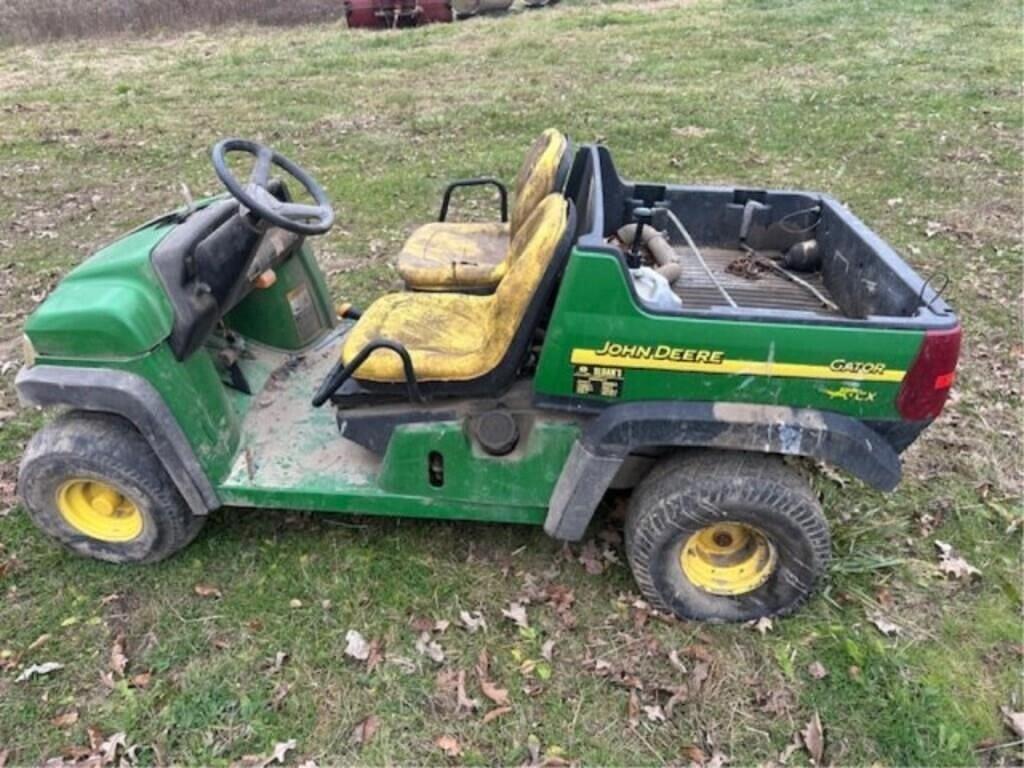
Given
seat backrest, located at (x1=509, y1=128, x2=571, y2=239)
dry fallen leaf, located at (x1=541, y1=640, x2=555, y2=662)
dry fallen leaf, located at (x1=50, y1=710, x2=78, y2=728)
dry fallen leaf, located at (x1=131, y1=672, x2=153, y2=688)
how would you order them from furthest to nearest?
1. seat backrest, located at (x1=509, y1=128, x2=571, y2=239)
2. dry fallen leaf, located at (x1=541, y1=640, x2=555, y2=662)
3. dry fallen leaf, located at (x1=131, y1=672, x2=153, y2=688)
4. dry fallen leaf, located at (x1=50, y1=710, x2=78, y2=728)

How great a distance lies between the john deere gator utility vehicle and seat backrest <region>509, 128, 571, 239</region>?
27 mm

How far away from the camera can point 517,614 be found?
9.77ft

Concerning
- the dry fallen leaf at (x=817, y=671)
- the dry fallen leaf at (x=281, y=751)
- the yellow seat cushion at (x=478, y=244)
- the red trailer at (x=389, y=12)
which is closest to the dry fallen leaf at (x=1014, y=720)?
the dry fallen leaf at (x=817, y=671)

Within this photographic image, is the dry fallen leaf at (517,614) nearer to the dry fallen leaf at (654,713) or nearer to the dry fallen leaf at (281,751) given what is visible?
the dry fallen leaf at (654,713)

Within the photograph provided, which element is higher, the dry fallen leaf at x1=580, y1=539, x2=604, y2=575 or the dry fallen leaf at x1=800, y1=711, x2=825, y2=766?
the dry fallen leaf at x1=580, y1=539, x2=604, y2=575

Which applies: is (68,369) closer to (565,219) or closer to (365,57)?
(565,219)

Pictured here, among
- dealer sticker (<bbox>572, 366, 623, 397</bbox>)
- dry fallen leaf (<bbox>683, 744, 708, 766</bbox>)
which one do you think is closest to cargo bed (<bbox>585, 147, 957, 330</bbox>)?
dealer sticker (<bbox>572, 366, 623, 397</bbox>)

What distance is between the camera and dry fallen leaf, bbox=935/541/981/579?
3.15m

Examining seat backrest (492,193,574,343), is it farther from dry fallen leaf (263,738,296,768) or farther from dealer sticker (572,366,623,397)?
dry fallen leaf (263,738,296,768)

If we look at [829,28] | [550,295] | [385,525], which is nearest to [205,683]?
[385,525]

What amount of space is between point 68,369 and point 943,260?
5.25 metres

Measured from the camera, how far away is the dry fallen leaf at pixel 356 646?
2.84m

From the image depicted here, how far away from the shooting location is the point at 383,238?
5.98 m

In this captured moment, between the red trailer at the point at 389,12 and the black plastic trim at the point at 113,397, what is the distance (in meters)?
13.8
